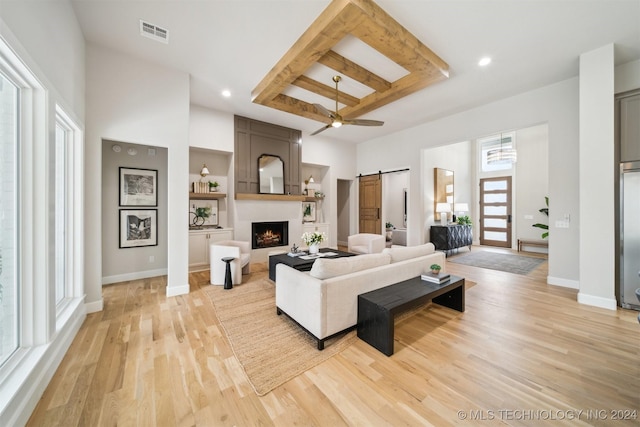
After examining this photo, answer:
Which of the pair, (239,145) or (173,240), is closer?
(173,240)

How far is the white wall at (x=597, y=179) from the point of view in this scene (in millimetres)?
3006

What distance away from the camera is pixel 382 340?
2.11 m

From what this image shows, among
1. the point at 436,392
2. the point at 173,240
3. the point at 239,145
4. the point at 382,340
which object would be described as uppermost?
the point at 239,145

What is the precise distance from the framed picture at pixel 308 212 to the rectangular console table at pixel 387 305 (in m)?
4.67

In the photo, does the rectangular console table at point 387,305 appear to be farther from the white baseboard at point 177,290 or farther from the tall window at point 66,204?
the tall window at point 66,204

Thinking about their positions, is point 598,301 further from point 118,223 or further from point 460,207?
point 118,223

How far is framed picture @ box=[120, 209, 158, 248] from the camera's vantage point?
13.6 ft

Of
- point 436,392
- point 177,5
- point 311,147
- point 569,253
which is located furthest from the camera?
point 311,147

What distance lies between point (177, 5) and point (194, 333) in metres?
3.48

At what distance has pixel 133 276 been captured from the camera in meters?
4.23

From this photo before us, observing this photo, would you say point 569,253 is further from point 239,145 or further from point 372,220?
point 239,145

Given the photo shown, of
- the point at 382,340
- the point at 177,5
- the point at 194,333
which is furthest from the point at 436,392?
the point at 177,5

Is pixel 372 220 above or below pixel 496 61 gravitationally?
below

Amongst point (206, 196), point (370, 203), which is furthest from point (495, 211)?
point (206, 196)
